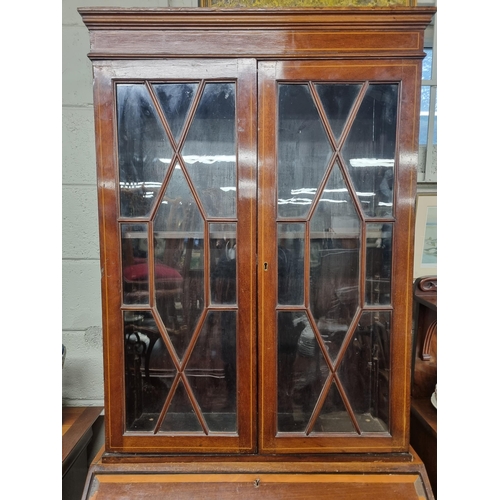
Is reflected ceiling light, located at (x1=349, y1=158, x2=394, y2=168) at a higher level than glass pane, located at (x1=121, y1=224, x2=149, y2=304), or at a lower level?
higher

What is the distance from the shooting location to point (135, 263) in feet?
2.49

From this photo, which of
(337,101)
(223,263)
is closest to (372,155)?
(337,101)

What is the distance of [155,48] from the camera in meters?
0.71

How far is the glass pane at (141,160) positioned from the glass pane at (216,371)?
28 centimetres

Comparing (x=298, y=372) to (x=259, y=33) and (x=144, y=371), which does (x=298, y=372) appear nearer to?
(x=144, y=371)

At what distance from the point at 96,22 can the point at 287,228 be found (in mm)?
544

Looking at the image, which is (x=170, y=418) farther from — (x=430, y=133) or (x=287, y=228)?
(x=430, y=133)

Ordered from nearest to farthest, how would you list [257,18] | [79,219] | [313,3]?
[257,18] < [313,3] < [79,219]

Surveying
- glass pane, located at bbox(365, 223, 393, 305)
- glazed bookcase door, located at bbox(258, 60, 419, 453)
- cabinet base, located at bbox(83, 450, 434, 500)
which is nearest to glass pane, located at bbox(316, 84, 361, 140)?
glazed bookcase door, located at bbox(258, 60, 419, 453)

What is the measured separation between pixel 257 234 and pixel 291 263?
0.09 meters

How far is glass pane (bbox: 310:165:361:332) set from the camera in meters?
0.76

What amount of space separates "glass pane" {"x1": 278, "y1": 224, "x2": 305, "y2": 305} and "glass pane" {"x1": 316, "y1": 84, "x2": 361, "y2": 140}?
0.70ft

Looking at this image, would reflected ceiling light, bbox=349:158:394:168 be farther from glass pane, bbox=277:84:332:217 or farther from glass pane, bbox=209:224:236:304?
glass pane, bbox=209:224:236:304
